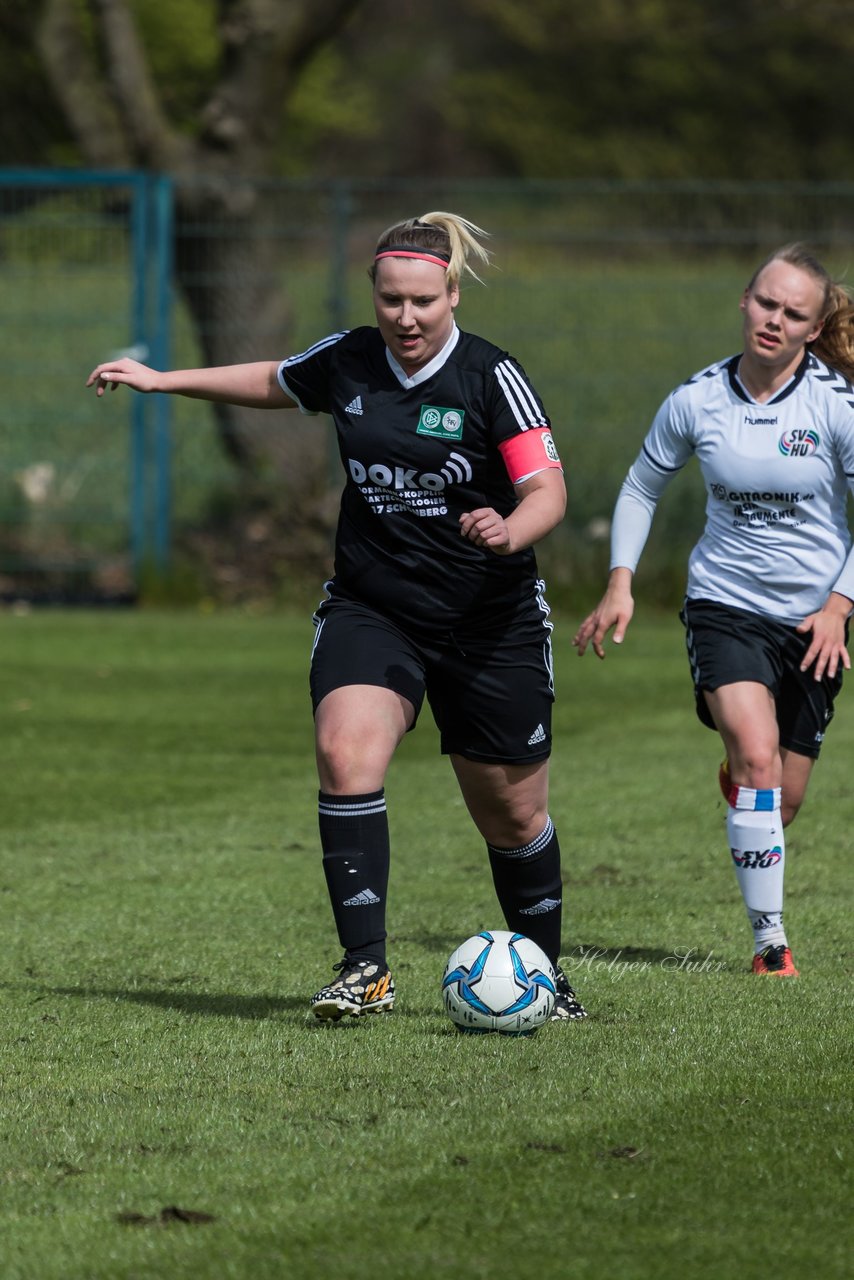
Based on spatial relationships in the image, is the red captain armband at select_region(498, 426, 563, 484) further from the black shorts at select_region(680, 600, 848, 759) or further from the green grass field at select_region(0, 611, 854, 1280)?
the green grass field at select_region(0, 611, 854, 1280)

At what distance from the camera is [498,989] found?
508 centimetres

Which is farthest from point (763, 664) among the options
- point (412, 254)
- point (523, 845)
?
point (412, 254)

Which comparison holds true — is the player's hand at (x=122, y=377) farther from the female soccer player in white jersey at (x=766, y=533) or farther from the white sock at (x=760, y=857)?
the white sock at (x=760, y=857)

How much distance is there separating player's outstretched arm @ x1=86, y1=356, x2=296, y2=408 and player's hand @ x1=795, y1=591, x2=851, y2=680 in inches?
68.0

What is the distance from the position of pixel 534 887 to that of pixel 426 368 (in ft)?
4.94

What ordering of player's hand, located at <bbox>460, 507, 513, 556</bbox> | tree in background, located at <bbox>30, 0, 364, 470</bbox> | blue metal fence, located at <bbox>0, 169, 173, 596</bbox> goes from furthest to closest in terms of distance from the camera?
tree in background, located at <bbox>30, 0, 364, 470</bbox>
blue metal fence, located at <bbox>0, 169, 173, 596</bbox>
player's hand, located at <bbox>460, 507, 513, 556</bbox>

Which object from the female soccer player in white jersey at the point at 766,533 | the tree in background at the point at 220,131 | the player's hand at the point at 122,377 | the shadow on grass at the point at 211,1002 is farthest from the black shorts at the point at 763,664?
the tree in background at the point at 220,131

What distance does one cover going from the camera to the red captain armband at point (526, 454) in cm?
509

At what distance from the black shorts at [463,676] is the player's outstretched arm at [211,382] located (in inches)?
28.3

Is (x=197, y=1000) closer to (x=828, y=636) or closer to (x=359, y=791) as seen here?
(x=359, y=791)

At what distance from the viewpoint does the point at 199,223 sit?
16094 mm

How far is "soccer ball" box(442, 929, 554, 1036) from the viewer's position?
16.7 ft

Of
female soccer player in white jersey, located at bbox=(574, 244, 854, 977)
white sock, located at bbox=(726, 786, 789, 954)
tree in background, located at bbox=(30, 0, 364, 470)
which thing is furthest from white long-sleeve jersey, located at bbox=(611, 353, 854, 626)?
tree in background, located at bbox=(30, 0, 364, 470)

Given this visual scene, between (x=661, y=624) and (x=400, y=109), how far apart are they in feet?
147
